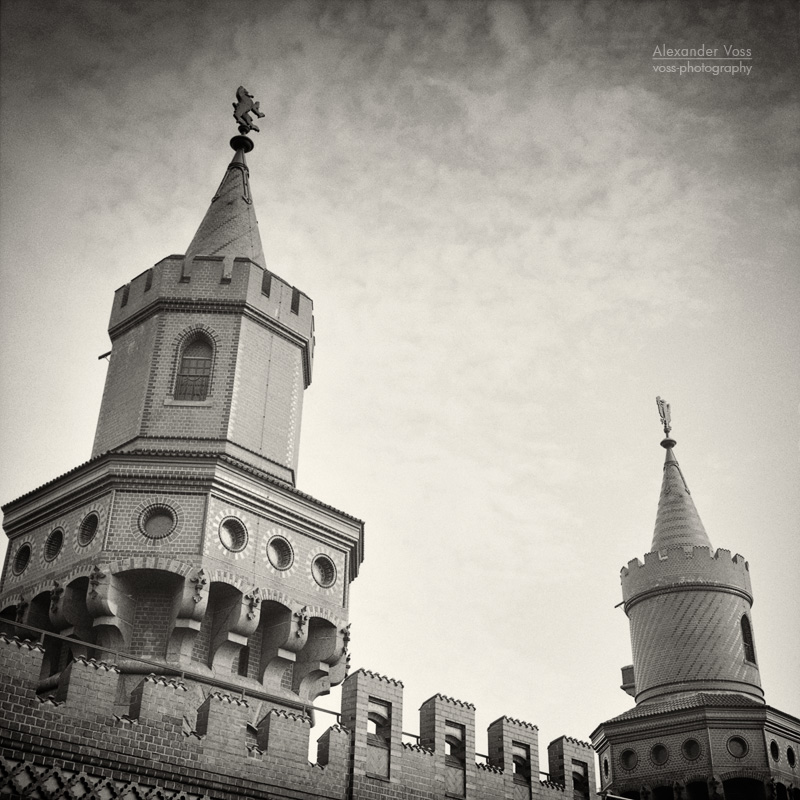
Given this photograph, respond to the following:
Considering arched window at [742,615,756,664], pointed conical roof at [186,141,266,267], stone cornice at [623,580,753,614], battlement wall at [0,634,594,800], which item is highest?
pointed conical roof at [186,141,266,267]

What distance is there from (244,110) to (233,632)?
15187mm

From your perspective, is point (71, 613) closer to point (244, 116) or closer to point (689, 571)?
point (244, 116)

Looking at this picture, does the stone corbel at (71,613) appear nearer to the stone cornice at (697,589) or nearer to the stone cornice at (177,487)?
the stone cornice at (177,487)

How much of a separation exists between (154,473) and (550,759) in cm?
962

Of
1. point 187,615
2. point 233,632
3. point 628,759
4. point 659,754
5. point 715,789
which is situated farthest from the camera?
point 628,759

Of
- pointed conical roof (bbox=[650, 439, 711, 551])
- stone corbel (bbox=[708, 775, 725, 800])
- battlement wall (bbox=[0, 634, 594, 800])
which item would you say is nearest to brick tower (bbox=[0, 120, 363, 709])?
battlement wall (bbox=[0, 634, 594, 800])

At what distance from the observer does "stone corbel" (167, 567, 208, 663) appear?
18.7 metres

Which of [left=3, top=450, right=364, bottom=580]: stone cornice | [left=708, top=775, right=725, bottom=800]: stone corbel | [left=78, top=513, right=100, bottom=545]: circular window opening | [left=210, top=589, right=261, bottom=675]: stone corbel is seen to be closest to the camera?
[left=210, top=589, right=261, bottom=675]: stone corbel

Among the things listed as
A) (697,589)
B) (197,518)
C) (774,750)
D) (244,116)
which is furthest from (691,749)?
(244,116)

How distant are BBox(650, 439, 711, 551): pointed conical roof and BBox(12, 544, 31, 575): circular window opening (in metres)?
18.9

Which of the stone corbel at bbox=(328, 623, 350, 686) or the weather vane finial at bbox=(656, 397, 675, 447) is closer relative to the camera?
the stone corbel at bbox=(328, 623, 350, 686)

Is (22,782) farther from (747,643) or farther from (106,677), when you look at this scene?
(747,643)

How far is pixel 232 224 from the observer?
26031mm

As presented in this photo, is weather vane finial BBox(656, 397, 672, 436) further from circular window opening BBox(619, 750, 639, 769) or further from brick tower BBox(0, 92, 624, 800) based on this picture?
brick tower BBox(0, 92, 624, 800)
